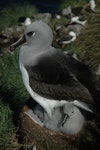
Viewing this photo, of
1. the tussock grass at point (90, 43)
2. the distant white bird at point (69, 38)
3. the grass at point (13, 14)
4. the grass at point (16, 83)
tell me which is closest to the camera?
the grass at point (16, 83)

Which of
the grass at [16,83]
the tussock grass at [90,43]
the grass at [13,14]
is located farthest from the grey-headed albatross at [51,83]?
the grass at [13,14]

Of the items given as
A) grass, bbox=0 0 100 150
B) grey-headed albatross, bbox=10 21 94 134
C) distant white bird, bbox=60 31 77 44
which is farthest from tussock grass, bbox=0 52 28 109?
distant white bird, bbox=60 31 77 44

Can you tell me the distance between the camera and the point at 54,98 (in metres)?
4.59

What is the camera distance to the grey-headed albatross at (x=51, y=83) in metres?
4.51

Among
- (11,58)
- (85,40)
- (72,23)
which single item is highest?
(11,58)

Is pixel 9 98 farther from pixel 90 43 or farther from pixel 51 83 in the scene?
pixel 90 43

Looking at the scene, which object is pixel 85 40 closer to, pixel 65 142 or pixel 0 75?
pixel 0 75

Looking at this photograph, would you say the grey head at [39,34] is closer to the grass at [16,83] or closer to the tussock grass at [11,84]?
the grass at [16,83]

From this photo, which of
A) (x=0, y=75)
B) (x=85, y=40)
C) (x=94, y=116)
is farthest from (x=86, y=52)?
(x=94, y=116)

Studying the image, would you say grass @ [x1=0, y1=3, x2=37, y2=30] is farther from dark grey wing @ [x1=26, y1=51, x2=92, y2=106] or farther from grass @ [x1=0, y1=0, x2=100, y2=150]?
dark grey wing @ [x1=26, y1=51, x2=92, y2=106]

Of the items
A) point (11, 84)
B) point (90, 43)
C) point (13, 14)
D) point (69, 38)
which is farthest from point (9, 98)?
point (13, 14)

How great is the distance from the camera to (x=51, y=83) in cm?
455

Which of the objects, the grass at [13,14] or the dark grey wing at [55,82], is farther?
the grass at [13,14]

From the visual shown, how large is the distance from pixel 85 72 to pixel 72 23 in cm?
513
